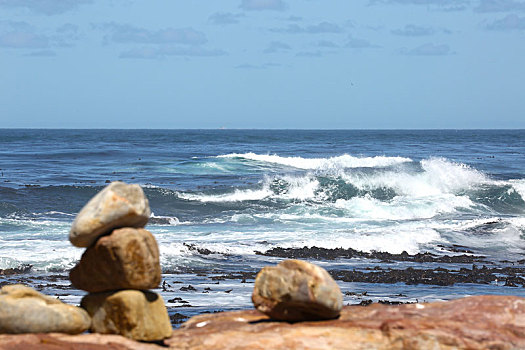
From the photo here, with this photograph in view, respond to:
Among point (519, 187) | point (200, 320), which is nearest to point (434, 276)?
point (200, 320)

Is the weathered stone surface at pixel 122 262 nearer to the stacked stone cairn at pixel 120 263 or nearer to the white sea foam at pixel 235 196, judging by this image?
the stacked stone cairn at pixel 120 263

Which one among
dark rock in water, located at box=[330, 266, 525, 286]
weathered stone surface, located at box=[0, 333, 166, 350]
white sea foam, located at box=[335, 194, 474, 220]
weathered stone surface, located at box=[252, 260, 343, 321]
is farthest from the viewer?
white sea foam, located at box=[335, 194, 474, 220]

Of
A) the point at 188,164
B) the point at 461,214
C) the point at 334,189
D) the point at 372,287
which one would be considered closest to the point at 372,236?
the point at 372,287

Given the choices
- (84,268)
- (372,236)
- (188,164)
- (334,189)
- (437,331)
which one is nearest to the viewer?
(437,331)

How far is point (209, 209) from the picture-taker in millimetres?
36000

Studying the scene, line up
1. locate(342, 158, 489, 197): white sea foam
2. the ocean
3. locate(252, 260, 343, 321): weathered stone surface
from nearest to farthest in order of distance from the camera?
locate(252, 260, 343, 321): weathered stone surface, the ocean, locate(342, 158, 489, 197): white sea foam

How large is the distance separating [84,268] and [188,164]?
51715 mm

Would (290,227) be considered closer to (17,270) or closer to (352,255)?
(352,255)

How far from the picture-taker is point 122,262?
330 inches

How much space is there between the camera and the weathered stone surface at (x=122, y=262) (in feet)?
27.6

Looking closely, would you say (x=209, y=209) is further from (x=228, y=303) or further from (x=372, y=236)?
(x=228, y=303)

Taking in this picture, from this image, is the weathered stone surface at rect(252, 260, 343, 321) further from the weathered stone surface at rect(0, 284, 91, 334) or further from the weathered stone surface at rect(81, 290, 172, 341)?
the weathered stone surface at rect(0, 284, 91, 334)

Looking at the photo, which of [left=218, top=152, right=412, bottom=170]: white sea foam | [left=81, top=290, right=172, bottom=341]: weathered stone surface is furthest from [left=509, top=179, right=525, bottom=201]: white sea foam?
[left=81, top=290, right=172, bottom=341]: weathered stone surface

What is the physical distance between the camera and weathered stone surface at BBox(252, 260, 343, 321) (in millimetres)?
8320
